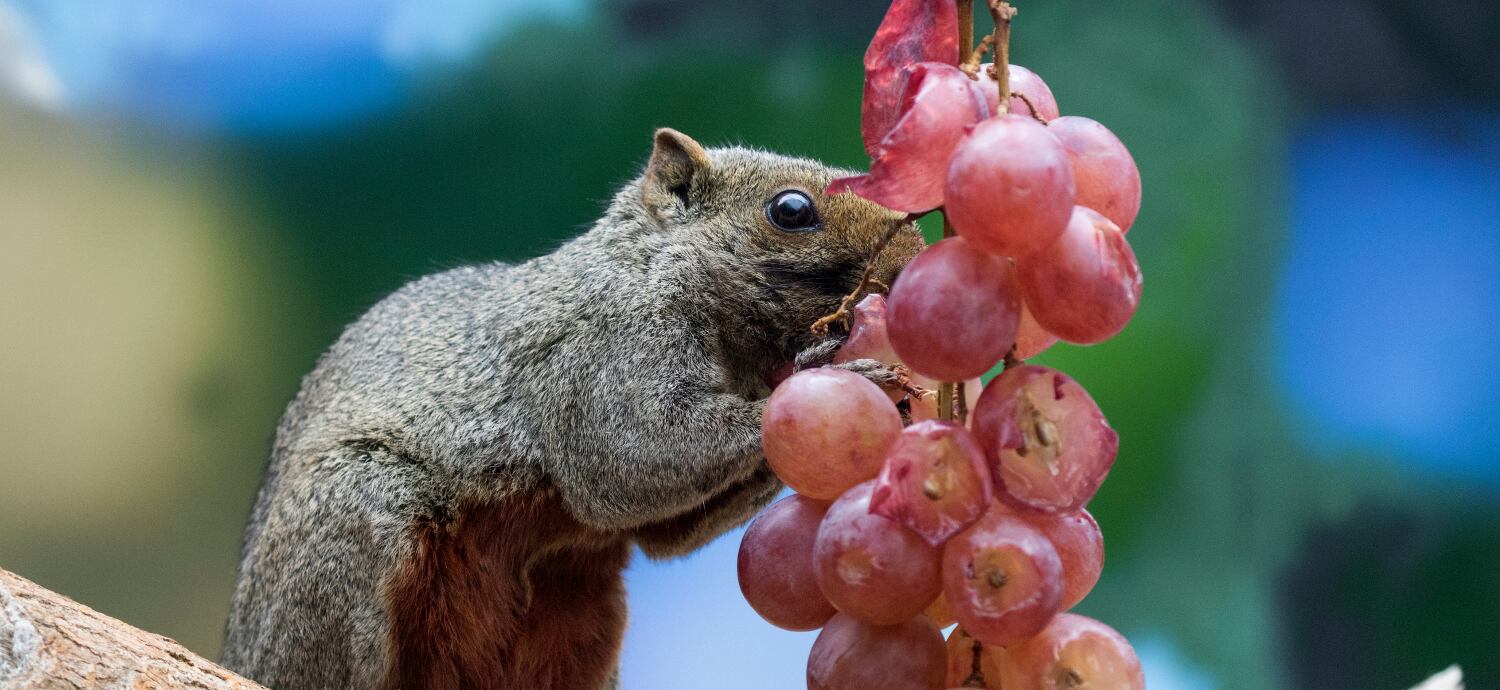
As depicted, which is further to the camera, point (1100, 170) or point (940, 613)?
point (940, 613)

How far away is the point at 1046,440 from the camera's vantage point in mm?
892

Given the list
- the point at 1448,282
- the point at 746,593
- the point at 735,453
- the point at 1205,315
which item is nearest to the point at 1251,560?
the point at 1205,315

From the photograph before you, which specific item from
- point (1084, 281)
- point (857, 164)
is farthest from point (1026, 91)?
point (857, 164)

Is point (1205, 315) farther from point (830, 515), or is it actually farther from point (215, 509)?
point (215, 509)

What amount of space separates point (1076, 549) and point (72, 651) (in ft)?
2.91

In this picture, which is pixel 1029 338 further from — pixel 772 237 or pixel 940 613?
pixel 772 237

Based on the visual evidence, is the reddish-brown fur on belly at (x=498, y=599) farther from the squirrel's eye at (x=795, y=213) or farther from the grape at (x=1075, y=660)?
the grape at (x=1075, y=660)

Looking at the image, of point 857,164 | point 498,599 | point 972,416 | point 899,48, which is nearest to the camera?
point 972,416

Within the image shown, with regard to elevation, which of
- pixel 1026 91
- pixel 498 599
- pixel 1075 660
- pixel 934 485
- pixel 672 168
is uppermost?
pixel 672 168

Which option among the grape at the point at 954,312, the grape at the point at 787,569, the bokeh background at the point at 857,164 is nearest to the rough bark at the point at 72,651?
the grape at the point at 787,569

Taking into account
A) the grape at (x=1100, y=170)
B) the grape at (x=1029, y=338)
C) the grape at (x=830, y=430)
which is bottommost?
the grape at (x=830, y=430)

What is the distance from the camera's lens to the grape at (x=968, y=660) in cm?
105

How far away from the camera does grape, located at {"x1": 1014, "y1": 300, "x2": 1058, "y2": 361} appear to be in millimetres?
1016

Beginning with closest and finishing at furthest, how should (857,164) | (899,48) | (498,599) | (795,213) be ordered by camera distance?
(899,48) < (795,213) < (498,599) < (857,164)
